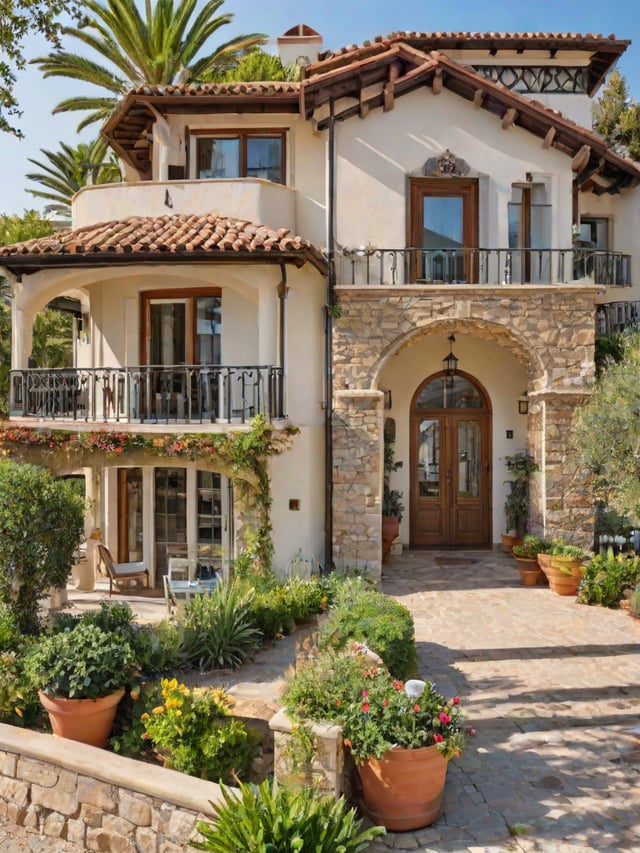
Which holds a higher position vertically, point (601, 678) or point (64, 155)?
point (64, 155)

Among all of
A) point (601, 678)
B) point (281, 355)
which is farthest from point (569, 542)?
point (281, 355)

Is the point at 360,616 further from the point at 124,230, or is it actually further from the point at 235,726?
the point at 124,230

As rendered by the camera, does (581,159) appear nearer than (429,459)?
Yes

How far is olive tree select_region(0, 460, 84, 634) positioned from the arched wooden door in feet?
30.0

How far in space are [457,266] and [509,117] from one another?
2.95m

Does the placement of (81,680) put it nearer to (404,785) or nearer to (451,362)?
(404,785)

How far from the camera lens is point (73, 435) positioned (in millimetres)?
11297

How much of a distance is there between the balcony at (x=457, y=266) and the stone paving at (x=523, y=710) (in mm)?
5968

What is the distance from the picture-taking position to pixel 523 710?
7.64 meters

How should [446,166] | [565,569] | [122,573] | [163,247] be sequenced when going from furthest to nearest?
[446,166] → [122,573] → [565,569] → [163,247]

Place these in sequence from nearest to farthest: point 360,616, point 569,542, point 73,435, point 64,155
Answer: point 360,616 < point 73,435 < point 569,542 < point 64,155

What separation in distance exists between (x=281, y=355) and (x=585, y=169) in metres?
7.88

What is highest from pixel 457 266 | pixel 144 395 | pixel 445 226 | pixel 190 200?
pixel 190 200

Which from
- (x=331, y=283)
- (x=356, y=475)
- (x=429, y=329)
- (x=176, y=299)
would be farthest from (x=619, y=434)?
(x=176, y=299)
